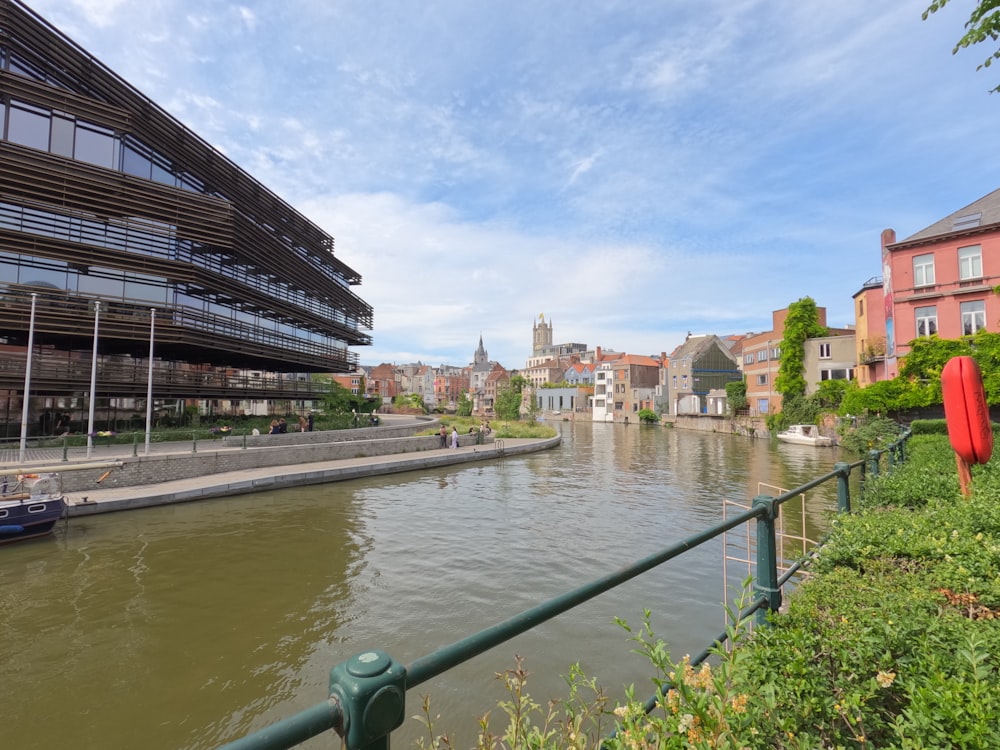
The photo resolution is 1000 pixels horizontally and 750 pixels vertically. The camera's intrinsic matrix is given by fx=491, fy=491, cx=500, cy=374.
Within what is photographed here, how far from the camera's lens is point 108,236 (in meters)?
22.8

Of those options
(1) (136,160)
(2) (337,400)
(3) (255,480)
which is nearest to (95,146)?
(1) (136,160)

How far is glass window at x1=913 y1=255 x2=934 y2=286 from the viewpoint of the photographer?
28156 mm

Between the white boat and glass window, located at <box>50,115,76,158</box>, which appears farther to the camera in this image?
the white boat

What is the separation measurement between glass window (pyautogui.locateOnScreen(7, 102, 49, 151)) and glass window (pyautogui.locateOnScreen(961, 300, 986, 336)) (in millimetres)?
46324

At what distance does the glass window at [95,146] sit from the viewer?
73.4ft

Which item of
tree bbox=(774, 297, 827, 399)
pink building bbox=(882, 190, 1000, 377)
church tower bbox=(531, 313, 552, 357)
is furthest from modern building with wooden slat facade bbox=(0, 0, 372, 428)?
church tower bbox=(531, 313, 552, 357)

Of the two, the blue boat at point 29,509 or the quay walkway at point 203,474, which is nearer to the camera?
the blue boat at point 29,509

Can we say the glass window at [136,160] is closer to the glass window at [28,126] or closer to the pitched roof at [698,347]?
the glass window at [28,126]

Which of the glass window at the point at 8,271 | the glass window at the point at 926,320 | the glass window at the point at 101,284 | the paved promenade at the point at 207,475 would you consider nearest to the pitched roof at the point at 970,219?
the glass window at the point at 926,320

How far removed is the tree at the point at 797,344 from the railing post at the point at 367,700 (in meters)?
49.5

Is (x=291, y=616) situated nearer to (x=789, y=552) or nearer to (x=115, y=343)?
(x=789, y=552)

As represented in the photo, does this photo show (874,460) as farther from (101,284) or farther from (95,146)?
(95,146)

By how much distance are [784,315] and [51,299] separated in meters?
53.5

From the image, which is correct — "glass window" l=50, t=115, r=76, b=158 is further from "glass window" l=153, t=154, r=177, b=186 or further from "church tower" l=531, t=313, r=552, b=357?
"church tower" l=531, t=313, r=552, b=357
